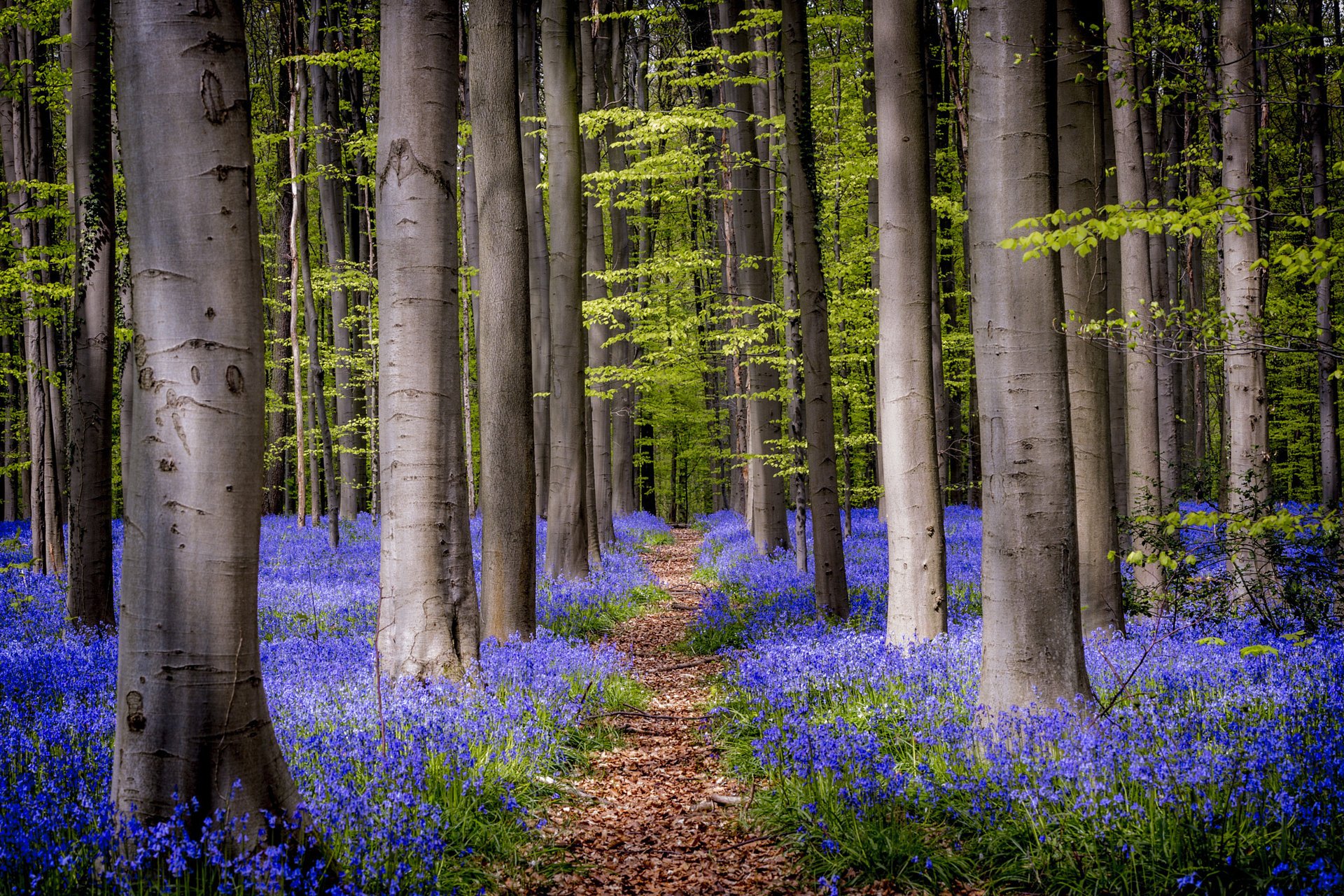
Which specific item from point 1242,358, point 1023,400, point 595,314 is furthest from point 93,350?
point 1242,358

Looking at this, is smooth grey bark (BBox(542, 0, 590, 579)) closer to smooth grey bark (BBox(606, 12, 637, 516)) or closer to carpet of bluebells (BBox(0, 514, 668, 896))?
carpet of bluebells (BBox(0, 514, 668, 896))

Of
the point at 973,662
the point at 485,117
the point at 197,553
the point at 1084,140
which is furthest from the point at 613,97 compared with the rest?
the point at 197,553

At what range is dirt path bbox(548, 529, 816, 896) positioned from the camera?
4016mm

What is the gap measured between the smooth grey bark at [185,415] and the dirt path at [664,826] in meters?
1.82

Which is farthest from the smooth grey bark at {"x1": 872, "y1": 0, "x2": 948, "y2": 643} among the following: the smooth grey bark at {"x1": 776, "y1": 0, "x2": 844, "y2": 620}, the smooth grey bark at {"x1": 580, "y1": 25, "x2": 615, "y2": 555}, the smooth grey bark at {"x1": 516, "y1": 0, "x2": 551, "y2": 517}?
the smooth grey bark at {"x1": 516, "y1": 0, "x2": 551, "y2": 517}

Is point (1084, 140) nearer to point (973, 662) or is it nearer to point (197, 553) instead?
point (973, 662)

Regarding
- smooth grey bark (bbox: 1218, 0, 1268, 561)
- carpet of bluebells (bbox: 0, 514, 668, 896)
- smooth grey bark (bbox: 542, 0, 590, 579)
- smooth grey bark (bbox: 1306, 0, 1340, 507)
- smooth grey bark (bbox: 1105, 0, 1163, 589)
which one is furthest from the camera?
smooth grey bark (bbox: 1306, 0, 1340, 507)

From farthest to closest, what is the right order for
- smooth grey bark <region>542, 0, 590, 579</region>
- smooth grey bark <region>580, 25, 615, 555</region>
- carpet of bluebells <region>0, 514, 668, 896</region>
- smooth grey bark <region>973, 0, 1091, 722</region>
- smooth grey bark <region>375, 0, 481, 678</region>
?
smooth grey bark <region>580, 25, 615, 555</region>
smooth grey bark <region>542, 0, 590, 579</region>
smooth grey bark <region>375, 0, 481, 678</region>
smooth grey bark <region>973, 0, 1091, 722</region>
carpet of bluebells <region>0, 514, 668, 896</region>

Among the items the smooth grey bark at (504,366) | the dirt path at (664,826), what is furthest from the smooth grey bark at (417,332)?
the smooth grey bark at (504,366)

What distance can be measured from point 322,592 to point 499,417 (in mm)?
4531

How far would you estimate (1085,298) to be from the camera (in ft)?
22.8

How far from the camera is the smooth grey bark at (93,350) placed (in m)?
7.99

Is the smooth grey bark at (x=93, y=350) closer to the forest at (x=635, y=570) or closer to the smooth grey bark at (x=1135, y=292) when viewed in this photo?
the forest at (x=635, y=570)

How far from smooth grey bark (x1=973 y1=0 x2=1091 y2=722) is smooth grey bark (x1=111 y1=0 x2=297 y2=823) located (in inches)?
142
